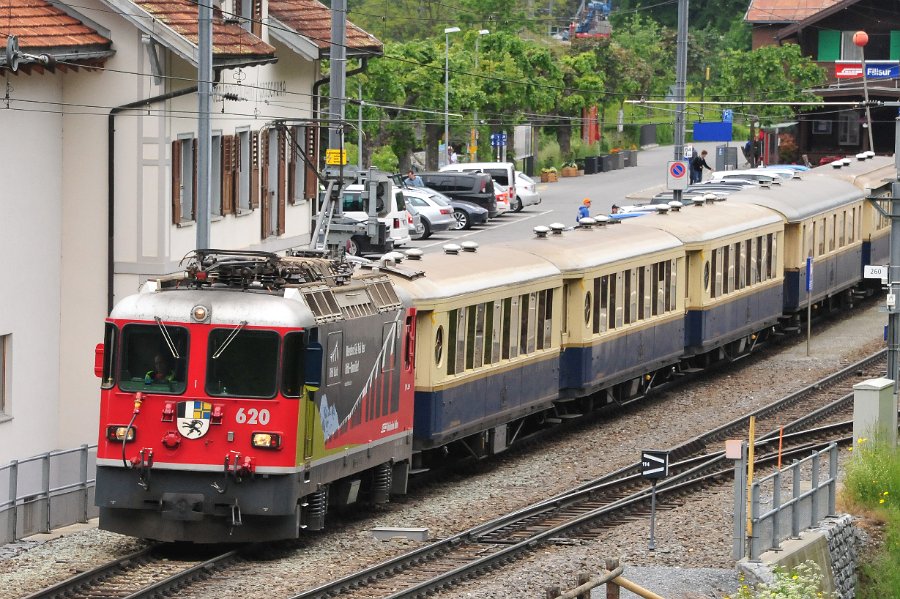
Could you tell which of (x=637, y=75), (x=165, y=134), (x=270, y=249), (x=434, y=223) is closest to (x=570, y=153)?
(x=637, y=75)

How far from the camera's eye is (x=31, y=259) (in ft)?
75.5

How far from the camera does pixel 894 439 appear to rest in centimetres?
2162

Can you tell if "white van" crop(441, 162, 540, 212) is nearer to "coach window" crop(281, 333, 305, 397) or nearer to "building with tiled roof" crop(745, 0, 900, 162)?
"building with tiled roof" crop(745, 0, 900, 162)

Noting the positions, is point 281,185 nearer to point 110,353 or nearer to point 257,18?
point 257,18

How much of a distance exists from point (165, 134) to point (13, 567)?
30.4 feet

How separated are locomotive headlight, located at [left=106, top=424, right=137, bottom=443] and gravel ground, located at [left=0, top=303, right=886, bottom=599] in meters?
1.09

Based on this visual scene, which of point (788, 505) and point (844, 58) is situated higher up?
point (844, 58)

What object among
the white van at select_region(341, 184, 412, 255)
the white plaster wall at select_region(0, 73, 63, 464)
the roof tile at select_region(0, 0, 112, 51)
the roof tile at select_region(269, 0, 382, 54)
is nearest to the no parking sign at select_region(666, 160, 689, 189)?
the white van at select_region(341, 184, 412, 255)

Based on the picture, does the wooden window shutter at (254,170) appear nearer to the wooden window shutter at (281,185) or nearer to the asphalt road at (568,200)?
the wooden window shutter at (281,185)

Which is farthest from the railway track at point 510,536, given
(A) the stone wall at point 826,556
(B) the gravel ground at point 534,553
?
(A) the stone wall at point 826,556

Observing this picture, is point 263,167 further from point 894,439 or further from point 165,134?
point 894,439

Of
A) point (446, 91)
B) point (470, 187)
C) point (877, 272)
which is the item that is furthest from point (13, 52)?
point (446, 91)

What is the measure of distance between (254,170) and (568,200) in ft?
98.2

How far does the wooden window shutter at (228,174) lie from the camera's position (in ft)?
85.6
